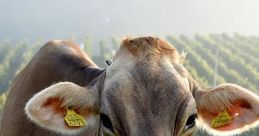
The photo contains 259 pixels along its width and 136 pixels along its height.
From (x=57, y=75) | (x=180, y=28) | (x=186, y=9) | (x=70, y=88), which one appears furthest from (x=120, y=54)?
(x=186, y=9)

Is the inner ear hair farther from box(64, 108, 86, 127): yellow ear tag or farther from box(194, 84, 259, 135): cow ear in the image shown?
box(64, 108, 86, 127): yellow ear tag

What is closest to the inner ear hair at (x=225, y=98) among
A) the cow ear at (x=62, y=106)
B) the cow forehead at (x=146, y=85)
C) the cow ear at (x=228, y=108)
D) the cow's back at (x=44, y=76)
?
the cow ear at (x=228, y=108)

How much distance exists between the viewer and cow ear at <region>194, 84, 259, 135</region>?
3928 millimetres

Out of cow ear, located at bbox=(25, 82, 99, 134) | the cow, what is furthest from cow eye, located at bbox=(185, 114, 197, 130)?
cow ear, located at bbox=(25, 82, 99, 134)

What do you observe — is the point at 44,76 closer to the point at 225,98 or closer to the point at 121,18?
the point at 225,98

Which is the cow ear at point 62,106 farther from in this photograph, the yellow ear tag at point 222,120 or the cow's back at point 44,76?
the cow's back at point 44,76

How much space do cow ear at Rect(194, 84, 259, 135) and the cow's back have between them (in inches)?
61.1

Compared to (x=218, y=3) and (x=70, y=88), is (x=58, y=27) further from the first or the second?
(x=70, y=88)

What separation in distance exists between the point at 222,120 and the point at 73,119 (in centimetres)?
119

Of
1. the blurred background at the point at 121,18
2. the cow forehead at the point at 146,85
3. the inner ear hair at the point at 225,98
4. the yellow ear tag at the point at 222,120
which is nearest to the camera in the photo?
the cow forehead at the point at 146,85

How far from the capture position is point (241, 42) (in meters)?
37.3

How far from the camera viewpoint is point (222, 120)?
4.10 m

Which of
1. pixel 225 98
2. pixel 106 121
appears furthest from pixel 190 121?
pixel 106 121

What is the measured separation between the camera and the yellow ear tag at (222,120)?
4071 millimetres
